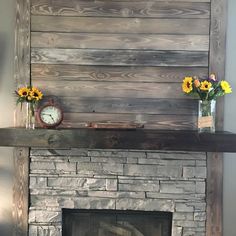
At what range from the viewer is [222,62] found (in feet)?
8.13

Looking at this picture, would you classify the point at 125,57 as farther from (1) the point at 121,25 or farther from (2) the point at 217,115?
(2) the point at 217,115

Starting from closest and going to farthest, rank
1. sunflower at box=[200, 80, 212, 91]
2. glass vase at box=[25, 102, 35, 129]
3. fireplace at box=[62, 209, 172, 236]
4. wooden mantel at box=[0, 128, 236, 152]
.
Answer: wooden mantel at box=[0, 128, 236, 152]
sunflower at box=[200, 80, 212, 91]
glass vase at box=[25, 102, 35, 129]
fireplace at box=[62, 209, 172, 236]

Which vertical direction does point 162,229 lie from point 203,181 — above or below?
below

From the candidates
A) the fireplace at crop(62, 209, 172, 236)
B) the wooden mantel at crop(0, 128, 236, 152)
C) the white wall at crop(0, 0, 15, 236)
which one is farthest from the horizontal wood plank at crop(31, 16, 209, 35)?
the fireplace at crop(62, 209, 172, 236)

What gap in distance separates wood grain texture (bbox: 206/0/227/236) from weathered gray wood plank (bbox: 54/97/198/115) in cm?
23

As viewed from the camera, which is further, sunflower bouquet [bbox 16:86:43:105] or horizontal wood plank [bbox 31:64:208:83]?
horizontal wood plank [bbox 31:64:208:83]

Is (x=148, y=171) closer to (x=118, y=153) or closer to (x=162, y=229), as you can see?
(x=118, y=153)

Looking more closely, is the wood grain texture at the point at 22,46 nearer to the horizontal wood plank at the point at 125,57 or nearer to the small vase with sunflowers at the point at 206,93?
the horizontal wood plank at the point at 125,57

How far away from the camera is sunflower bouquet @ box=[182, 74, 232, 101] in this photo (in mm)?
2328

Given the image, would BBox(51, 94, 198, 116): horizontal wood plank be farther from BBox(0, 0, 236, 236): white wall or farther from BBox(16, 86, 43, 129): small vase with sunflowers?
BBox(0, 0, 236, 236): white wall

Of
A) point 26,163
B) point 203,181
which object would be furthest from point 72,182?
point 203,181

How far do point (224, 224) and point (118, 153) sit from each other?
866 millimetres

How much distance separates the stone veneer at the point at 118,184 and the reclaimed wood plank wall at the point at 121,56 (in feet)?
0.78

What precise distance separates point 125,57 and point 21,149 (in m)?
0.94
